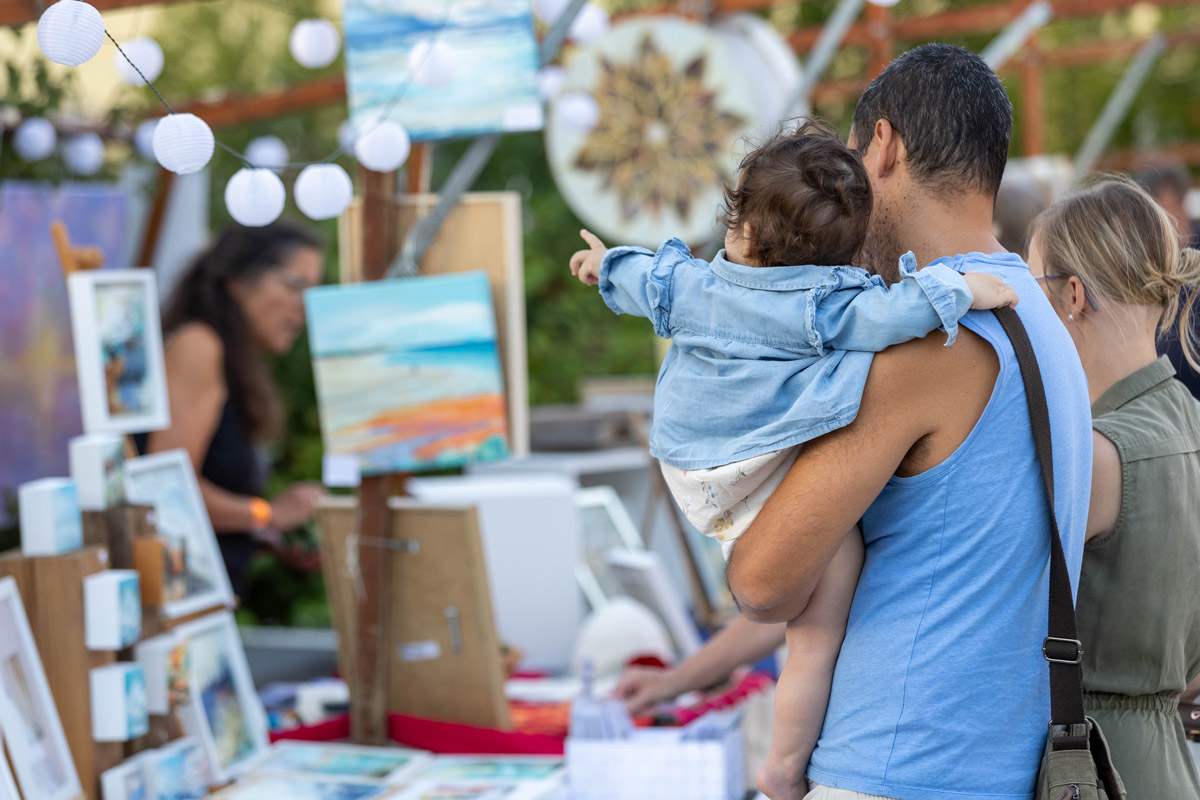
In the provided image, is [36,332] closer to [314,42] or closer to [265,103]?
[265,103]

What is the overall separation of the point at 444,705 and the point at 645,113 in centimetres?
276

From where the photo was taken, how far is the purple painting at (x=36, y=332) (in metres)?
4.55

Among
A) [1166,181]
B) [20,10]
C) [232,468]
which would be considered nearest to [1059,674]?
[20,10]

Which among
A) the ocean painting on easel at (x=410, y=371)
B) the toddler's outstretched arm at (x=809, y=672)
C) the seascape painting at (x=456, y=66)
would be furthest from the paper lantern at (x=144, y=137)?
the toddler's outstretched arm at (x=809, y=672)

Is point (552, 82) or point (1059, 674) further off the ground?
point (552, 82)

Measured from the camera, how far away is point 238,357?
3.50m

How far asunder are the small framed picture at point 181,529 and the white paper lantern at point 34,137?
174cm

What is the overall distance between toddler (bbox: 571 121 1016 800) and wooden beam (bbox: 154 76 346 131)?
3910 mm

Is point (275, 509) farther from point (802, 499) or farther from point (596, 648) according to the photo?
point (802, 499)

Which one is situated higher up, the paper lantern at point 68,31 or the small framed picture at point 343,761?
the paper lantern at point 68,31

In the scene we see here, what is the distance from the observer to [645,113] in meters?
4.73

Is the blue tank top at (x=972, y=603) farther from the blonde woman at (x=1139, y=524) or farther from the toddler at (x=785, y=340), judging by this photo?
the blonde woman at (x=1139, y=524)

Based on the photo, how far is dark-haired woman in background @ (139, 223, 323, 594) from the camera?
132 inches

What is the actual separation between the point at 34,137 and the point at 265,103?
118 centimetres
